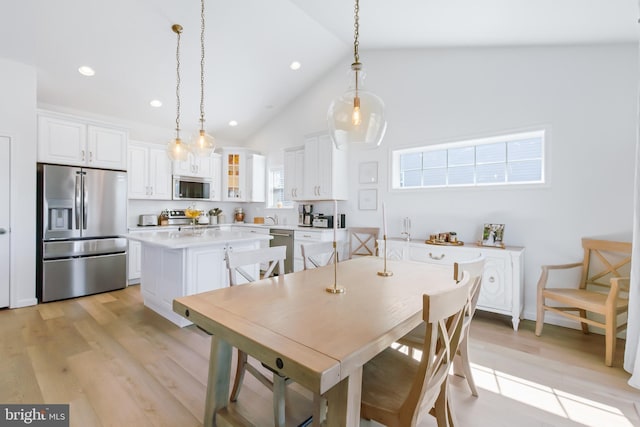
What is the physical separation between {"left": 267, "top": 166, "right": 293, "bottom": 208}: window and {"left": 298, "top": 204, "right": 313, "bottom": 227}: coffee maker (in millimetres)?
712

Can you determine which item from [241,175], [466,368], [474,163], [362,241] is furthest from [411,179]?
[241,175]

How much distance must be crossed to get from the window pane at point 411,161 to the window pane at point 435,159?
0.08 meters

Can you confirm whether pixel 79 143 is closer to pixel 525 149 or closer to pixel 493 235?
pixel 493 235

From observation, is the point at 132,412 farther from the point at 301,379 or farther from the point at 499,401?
the point at 499,401

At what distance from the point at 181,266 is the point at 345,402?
240 cm

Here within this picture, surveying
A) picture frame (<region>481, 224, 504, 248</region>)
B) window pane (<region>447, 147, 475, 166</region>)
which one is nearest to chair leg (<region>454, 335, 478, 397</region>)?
picture frame (<region>481, 224, 504, 248</region>)

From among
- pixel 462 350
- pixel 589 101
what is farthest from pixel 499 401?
pixel 589 101

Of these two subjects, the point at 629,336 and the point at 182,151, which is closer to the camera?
the point at 629,336

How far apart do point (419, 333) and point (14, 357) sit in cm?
310

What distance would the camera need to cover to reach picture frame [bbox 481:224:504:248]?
3.13 m

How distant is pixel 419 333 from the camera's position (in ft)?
5.98

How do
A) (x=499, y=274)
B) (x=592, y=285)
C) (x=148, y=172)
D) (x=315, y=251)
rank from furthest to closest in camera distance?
(x=148, y=172)
(x=499, y=274)
(x=592, y=285)
(x=315, y=251)

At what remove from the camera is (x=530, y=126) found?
306cm

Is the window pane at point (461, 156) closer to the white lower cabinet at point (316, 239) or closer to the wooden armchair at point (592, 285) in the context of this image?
the wooden armchair at point (592, 285)
